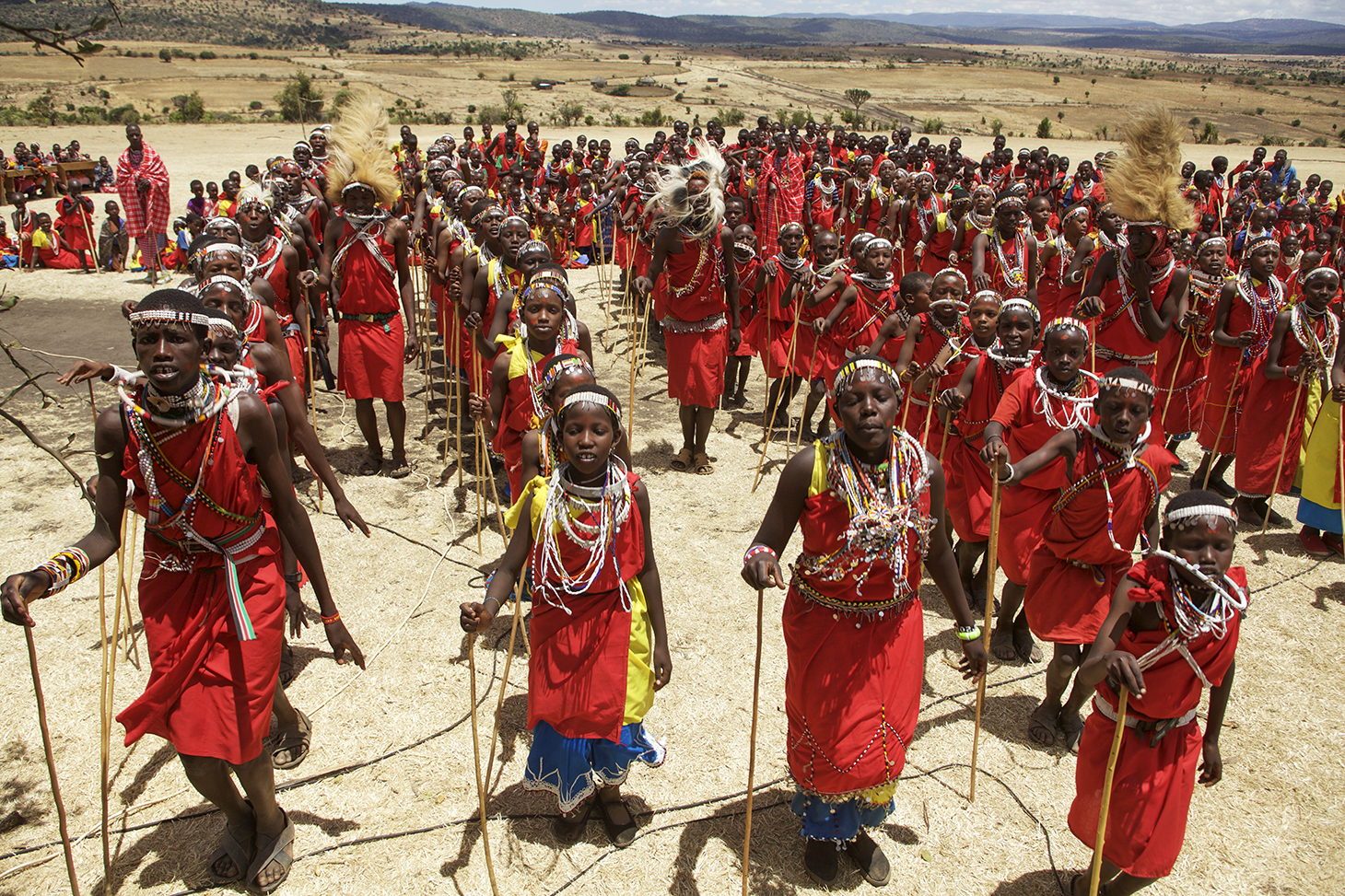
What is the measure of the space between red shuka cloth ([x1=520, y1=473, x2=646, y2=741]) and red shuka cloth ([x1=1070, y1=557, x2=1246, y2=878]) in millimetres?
1898

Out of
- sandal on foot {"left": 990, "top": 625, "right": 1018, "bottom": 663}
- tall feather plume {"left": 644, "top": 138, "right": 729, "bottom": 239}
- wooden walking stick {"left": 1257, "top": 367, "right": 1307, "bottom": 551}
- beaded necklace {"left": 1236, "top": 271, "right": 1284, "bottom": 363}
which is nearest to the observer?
sandal on foot {"left": 990, "top": 625, "right": 1018, "bottom": 663}

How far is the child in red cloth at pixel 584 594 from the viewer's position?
3469 millimetres

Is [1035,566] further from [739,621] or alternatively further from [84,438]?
[84,438]

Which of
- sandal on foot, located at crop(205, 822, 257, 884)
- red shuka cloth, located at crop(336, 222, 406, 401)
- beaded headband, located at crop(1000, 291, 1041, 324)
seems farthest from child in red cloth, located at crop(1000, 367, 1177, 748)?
red shuka cloth, located at crop(336, 222, 406, 401)

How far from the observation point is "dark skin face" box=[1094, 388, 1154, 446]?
4074 mm

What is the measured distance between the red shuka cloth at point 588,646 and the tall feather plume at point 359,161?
16.8ft

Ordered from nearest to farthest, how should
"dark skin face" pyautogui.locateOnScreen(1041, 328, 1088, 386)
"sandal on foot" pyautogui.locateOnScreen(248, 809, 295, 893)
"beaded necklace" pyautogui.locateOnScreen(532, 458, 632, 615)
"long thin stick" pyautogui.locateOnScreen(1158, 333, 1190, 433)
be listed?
"beaded necklace" pyautogui.locateOnScreen(532, 458, 632, 615) → "sandal on foot" pyautogui.locateOnScreen(248, 809, 295, 893) → "dark skin face" pyautogui.locateOnScreen(1041, 328, 1088, 386) → "long thin stick" pyautogui.locateOnScreen(1158, 333, 1190, 433)

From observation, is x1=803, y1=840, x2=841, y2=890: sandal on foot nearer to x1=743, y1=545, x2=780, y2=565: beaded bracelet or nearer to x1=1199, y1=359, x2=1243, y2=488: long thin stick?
x1=743, y1=545, x2=780, y2=565: beaded bracelet

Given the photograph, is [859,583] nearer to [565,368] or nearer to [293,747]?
[565,368]

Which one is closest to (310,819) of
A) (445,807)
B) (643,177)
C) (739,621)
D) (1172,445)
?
(445,807)

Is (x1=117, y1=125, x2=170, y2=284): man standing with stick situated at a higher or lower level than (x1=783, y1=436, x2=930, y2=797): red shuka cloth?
higher

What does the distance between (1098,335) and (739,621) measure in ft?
14.9

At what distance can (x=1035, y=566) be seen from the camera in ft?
15.1

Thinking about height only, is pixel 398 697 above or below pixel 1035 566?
below
